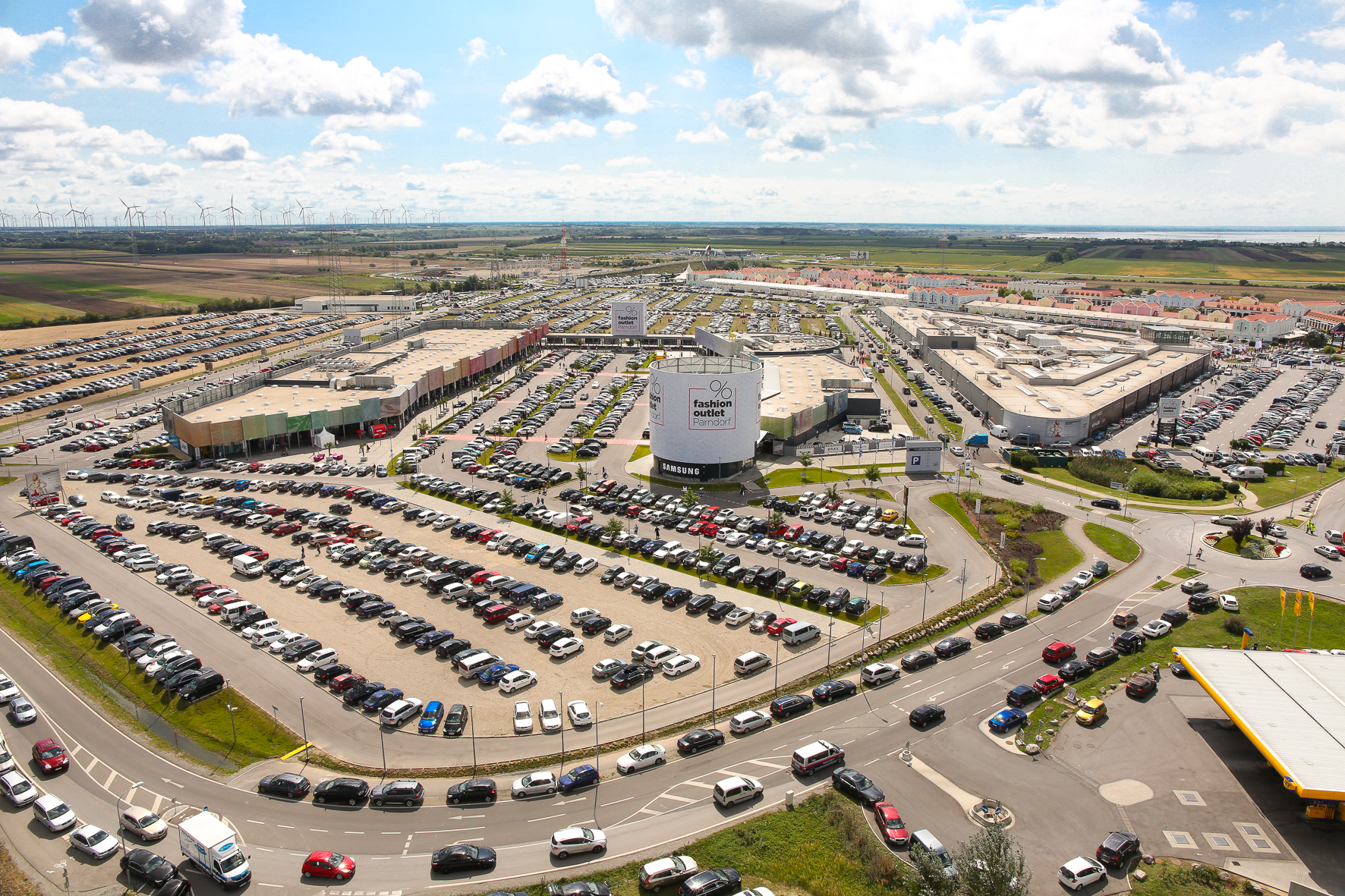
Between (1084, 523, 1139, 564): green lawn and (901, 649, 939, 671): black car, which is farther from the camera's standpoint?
(1084, 523, 1139, 564): green lawn

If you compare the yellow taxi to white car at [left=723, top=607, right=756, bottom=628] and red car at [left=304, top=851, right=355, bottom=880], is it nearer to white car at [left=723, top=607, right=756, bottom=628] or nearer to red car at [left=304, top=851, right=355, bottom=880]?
white car at [left=723, top=607, right=756, bottom=628]

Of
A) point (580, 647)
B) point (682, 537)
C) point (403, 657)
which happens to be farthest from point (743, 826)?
point (682, 537)

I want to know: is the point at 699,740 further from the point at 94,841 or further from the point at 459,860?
the point at 94,841

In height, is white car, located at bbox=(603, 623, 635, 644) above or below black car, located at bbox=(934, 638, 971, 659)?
below

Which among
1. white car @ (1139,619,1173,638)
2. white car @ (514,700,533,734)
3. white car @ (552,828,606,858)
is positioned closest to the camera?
white car @ (552,828,606,858)

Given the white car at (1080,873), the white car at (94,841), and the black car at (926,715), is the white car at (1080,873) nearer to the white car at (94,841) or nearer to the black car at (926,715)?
the black car at (926,715)

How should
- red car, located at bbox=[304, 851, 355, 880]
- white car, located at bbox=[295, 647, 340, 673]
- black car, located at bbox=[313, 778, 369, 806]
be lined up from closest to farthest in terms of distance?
red car, located at bbox=[304, 851, 355, 880]
black car, located at bbox=[313, 778, 369, 806]
white car, located at bbox=[295, 647, 340, 673]

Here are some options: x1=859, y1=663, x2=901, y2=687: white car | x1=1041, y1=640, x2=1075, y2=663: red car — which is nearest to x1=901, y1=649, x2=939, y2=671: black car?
x1=859, y1=663, x2=901, y2=687: white car
